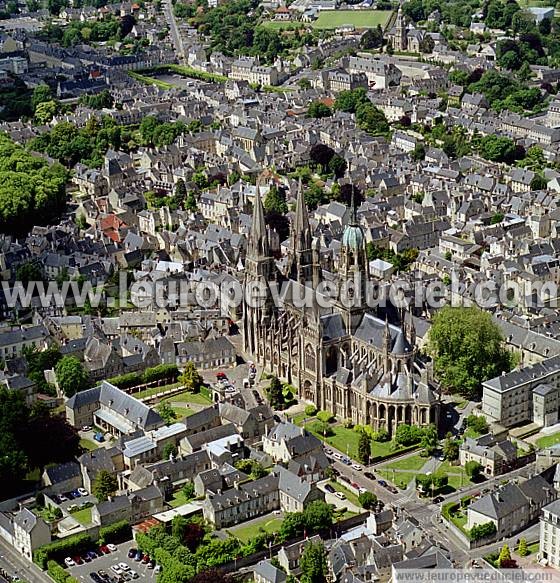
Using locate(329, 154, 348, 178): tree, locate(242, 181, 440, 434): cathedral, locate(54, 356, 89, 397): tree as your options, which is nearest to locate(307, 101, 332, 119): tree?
locate(329, 154, 348, 178): tree

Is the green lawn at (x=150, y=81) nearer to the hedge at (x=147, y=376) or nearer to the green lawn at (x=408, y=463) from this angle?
the hedge at (x=147, y=376)

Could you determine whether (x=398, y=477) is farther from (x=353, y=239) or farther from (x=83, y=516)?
(x=83, y=516)

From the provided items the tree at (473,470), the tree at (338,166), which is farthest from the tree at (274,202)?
the tree at (473,470)

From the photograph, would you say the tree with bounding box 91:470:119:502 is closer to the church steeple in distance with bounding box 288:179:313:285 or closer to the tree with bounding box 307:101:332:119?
the church steeple in distance with bounding box 288:179:313:285

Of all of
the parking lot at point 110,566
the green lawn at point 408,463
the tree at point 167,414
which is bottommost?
the parking lot at point 110,566

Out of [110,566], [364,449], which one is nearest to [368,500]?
[364,449]

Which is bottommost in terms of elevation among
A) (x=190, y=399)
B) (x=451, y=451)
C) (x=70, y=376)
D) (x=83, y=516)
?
(x=83, y=516)
